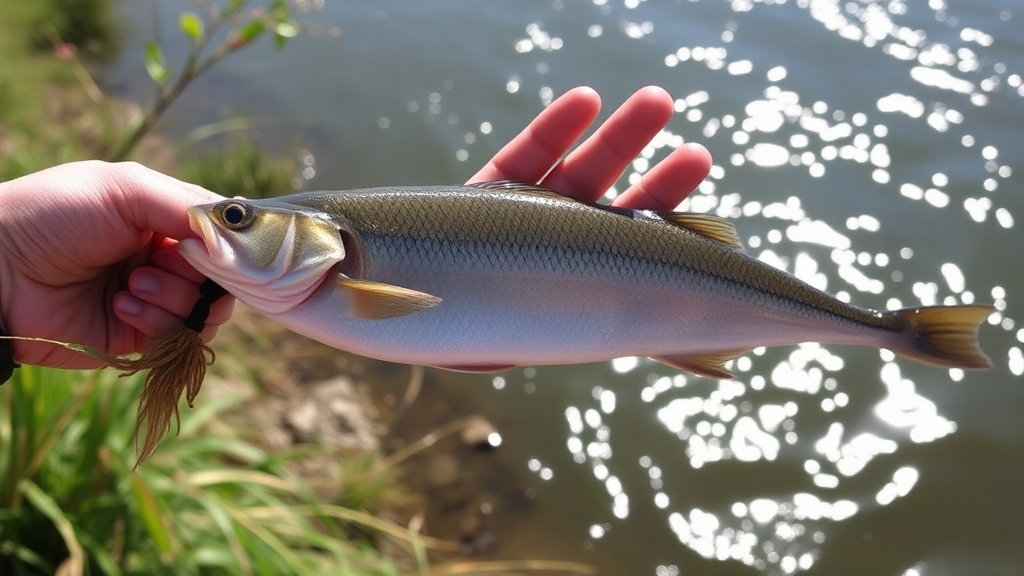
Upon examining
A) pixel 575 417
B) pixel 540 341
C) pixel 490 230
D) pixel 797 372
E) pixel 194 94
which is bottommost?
pixel 194 94

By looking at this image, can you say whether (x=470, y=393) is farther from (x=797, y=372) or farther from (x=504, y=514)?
(x=797, y=372)

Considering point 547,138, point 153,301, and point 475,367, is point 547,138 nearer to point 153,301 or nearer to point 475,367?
point 475,367

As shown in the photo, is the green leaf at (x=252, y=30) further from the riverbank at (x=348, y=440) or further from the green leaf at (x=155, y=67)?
the riverbank at (x=348, y=440)

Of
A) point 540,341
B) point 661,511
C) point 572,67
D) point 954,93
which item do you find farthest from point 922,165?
point 540,341

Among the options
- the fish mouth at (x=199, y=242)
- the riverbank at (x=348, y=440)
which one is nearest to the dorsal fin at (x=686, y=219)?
the fish mouth at (x=199, y=242)

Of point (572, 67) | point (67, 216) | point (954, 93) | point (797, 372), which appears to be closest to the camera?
point (67, 216)

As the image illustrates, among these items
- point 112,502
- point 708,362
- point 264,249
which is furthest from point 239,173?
point 708,362

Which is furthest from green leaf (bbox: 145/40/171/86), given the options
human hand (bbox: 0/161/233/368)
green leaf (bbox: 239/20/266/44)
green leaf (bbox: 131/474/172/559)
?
green leaf (bbox: 131/474/172/559)
